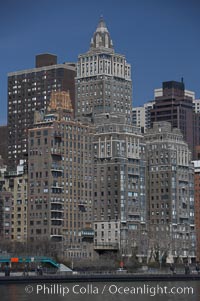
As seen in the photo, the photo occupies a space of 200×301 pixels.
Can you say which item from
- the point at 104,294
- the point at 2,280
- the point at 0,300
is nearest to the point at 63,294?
the point at 104,294

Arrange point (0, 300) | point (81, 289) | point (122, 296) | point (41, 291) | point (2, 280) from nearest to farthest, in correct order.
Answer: point (0, 300), point (122, 296), point (41, 291), point (81, 289), point (2, 280)

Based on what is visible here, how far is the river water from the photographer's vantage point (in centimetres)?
15638

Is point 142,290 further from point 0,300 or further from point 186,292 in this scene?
point 0,300

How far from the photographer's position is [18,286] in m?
191

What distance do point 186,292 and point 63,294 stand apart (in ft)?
79.0

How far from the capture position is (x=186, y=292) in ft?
586

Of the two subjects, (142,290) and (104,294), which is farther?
(142,290)

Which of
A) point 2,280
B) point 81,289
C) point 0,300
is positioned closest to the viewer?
point 0,300

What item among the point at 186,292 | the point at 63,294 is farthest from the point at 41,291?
the point at 186,292

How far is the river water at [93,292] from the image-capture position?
156375mm

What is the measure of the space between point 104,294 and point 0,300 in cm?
2405

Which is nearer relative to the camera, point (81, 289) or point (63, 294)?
point (63, 294)

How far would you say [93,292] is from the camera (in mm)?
175750

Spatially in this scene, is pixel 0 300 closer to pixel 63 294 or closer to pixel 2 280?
pixel 63 294
